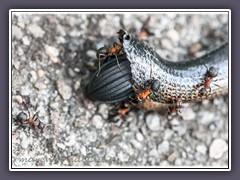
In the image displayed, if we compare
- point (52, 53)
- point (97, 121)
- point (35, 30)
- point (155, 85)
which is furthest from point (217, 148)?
point (35, 30)

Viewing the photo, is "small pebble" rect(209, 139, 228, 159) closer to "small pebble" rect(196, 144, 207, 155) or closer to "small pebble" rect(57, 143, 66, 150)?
"small pebble" rect(196, 144, 207, 155)

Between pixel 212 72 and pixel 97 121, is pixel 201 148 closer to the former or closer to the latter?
pixel 212 72

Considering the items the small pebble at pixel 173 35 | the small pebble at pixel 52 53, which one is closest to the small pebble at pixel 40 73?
the small pebble at pixel 52 53

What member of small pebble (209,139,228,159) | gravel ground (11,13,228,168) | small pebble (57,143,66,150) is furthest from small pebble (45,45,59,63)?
small pebble (209,139,228,159)

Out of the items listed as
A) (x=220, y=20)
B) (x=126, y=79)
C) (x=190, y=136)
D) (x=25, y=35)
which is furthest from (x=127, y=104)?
(x=220, y=20)

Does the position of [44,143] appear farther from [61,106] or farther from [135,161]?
[135,161]

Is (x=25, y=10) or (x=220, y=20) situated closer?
(x=25, y=10)
